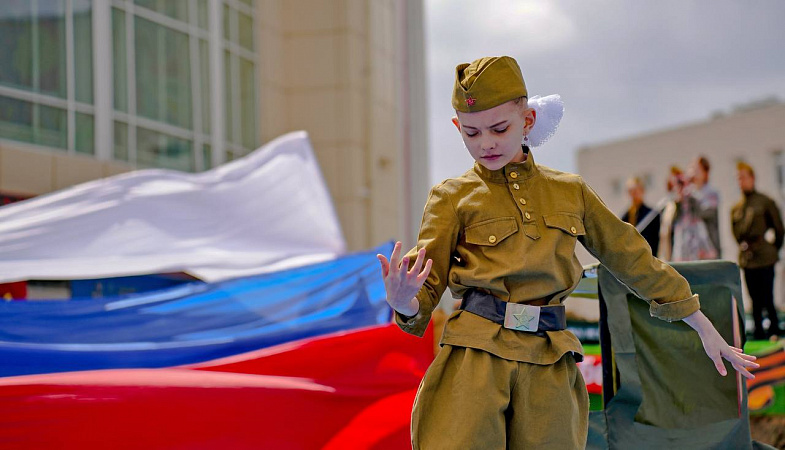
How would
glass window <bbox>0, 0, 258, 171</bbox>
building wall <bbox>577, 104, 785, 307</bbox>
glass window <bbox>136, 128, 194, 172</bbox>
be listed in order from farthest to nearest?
building wall <bbox>577, 104, 785, 307</bbox> < glass window <bbox>136, 128, 194, 172</bbox> < glass window <bbox>0, 0, 258, 171</bbox>

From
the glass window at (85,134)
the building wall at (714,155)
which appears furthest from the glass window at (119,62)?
the building wall at (714,155)

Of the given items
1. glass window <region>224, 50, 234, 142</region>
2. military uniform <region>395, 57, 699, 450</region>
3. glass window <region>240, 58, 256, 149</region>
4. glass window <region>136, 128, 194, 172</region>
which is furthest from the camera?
glass window <region>240, 58, 256, 149</region>

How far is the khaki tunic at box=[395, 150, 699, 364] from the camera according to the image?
8.02 feet

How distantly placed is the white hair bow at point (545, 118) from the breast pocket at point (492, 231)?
34 cm

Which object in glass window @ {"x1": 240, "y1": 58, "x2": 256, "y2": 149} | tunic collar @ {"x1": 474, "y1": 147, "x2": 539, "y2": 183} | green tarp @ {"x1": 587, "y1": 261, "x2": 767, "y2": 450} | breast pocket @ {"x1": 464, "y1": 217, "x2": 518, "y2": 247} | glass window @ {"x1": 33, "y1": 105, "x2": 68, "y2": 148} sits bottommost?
green tarp @ {"x1": 587, "y1": 261, "x2": 767, "y2": 450}

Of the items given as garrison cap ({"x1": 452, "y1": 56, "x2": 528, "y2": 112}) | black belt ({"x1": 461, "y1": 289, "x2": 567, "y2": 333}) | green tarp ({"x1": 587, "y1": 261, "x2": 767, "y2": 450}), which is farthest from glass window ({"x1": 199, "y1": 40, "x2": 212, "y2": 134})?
black belt ({"x1": 461, "y1": 289, "x2": 567, "y2": 333})

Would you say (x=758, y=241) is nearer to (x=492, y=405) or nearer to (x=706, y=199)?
(x=706, y=199)

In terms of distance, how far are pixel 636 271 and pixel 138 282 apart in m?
6.12

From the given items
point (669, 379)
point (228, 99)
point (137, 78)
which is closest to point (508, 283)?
point (669, 379)

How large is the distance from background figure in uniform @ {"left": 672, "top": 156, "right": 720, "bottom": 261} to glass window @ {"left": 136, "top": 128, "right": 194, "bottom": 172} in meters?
4.84

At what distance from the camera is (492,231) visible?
2.48 m

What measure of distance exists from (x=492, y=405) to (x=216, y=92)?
804 cm

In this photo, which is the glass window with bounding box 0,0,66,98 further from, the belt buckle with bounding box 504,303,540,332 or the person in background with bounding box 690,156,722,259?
the belt buckle with bounding box 504,303,540,332

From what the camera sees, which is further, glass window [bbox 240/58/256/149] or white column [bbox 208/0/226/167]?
glass window [bbox 240/58/256/149]
